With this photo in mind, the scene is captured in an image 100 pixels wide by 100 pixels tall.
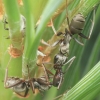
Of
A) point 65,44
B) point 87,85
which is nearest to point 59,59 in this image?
point 65,44

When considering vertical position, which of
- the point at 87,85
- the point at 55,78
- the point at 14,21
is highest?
the point at 14,21

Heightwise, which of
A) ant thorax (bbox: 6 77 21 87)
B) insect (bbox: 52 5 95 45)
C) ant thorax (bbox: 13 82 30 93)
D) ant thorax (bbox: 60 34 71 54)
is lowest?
ant thorax (bbox: 13 82 30 93)

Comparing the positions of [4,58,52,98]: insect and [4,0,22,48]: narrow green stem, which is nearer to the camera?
[4,0,22,48]: narrow green stem

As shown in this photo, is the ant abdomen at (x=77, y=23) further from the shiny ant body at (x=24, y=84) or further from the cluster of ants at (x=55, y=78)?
the shiny ant body at (x=24, y=84)

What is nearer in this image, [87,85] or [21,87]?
[87,85]

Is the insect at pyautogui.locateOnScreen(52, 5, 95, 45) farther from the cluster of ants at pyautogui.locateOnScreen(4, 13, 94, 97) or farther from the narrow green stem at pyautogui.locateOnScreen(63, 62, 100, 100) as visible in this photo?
the narrow green stem at pyautogui.locateOnScreen(63, 62, 100, 100)

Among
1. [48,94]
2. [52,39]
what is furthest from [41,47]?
[48,94]

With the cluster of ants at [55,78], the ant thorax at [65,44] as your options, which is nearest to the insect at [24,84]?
the cluster of ants at [55,78]

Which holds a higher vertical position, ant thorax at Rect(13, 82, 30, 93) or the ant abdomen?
the ant abdomen

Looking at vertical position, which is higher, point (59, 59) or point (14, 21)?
point (14, 21)

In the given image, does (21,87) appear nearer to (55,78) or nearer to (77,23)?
(55,78)

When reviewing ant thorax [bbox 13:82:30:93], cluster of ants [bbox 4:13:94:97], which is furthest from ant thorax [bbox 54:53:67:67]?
ant thorax [bbox 13:82:30:93]
